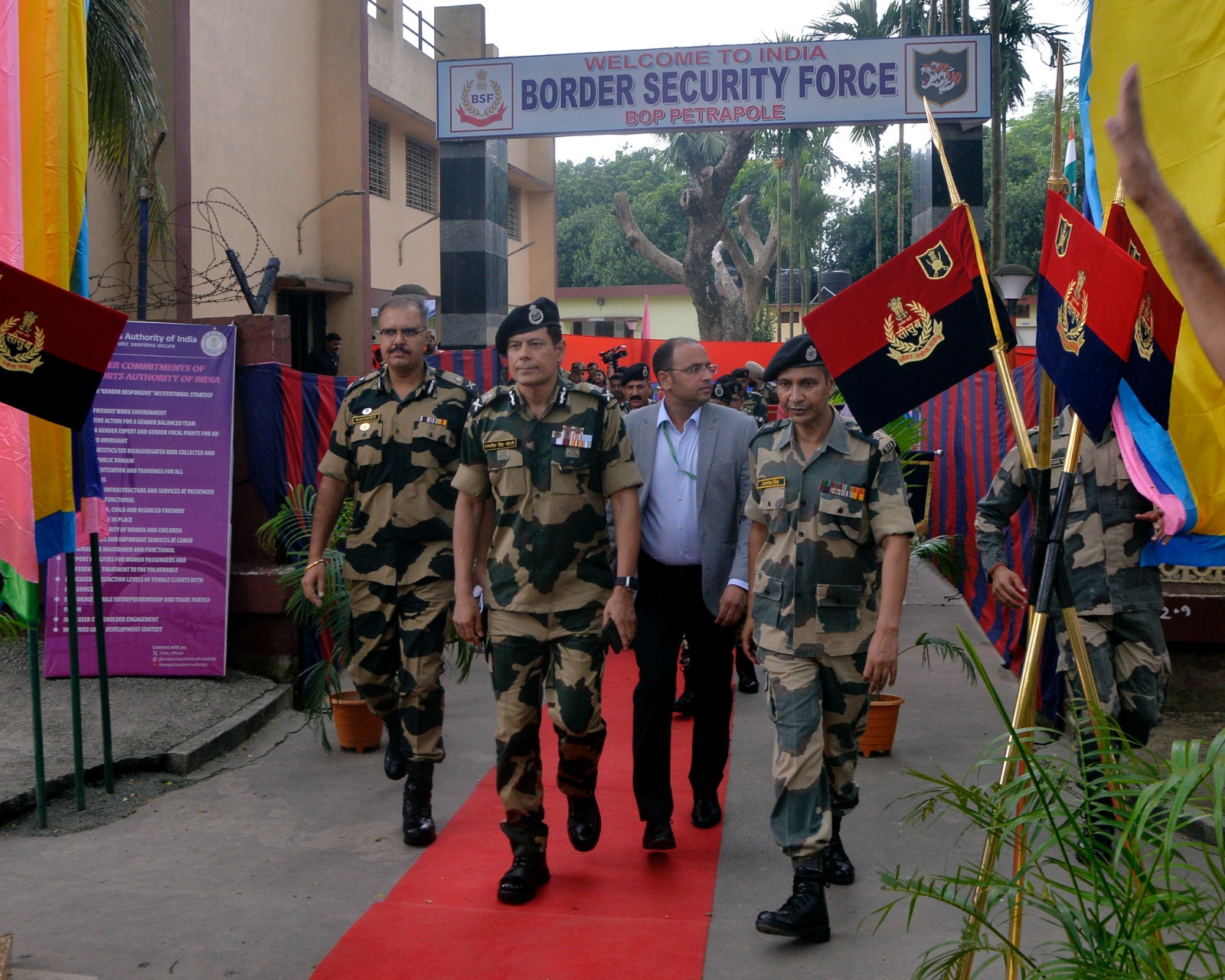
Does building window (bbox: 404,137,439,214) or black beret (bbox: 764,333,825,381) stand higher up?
building window (bbox: 404,137,439,214)

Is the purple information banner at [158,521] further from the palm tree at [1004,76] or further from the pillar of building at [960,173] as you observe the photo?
the palm tree at [1004,76]

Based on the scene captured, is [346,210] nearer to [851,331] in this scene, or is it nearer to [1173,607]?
[1173,607]

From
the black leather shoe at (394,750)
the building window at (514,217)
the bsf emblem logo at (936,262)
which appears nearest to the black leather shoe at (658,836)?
the black leather shoe at (394,750)

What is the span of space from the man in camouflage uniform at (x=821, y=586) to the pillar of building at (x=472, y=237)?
34.9 feet

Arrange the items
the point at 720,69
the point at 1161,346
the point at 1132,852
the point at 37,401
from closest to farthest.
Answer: the point at 1132,852
the point at 1161,346
the point at 37,401
the point at 720,69

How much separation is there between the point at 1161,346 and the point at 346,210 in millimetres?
19146

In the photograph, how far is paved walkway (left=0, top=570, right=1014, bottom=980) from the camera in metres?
3.88

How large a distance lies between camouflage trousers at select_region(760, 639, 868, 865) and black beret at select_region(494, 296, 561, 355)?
1438 mm

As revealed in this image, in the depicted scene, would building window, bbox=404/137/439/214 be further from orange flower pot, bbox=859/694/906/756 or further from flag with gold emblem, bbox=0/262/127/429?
flag with gold emblem, bbox=0/262/127/429

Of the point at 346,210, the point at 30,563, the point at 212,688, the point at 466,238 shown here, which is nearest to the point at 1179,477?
the point at 30,563

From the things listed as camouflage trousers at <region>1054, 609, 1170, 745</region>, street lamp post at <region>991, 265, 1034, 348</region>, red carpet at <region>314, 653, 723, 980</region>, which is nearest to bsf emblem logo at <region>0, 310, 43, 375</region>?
red carpet at <region>314, 653, 723, 980</region>

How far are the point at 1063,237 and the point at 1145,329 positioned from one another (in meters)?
0.32

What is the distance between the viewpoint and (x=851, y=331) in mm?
3756

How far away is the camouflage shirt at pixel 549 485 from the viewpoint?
14.7 feet
